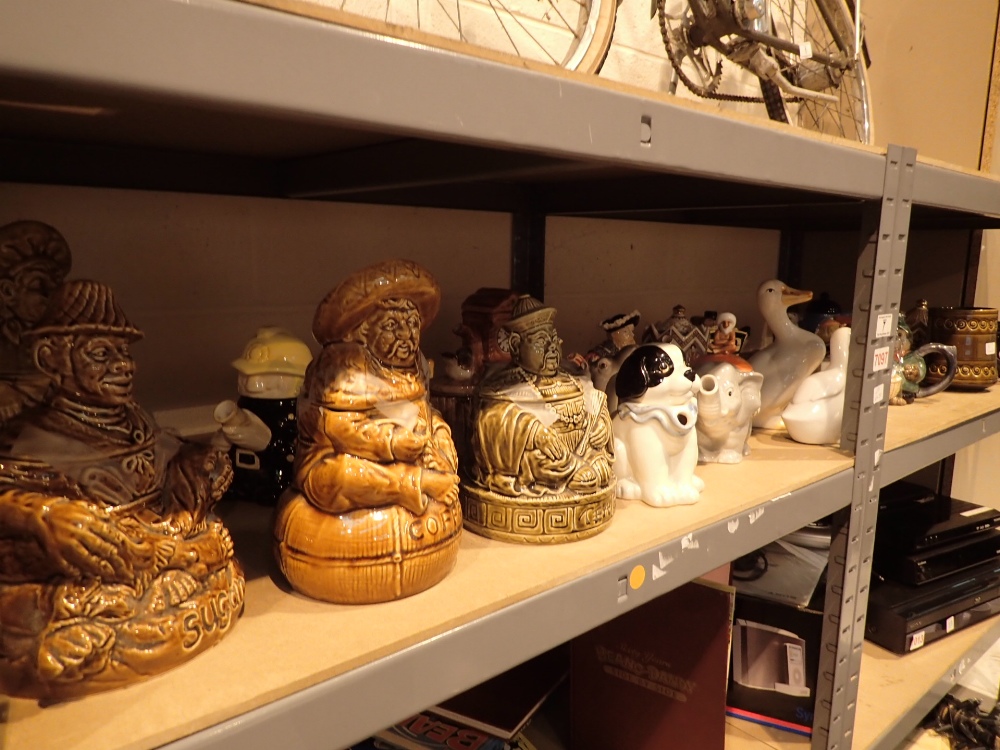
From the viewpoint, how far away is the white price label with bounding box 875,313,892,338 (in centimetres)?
87

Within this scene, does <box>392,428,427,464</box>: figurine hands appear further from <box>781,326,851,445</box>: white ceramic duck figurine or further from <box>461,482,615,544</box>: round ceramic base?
<box>781,326,851,445</box>: white ceramic duck figurine

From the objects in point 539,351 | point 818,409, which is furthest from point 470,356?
point 818,409

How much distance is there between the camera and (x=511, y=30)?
1.19 metres

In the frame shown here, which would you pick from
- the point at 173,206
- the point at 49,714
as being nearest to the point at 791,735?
the point at 49,714

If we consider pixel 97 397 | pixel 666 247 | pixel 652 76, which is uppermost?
pixel 652 76

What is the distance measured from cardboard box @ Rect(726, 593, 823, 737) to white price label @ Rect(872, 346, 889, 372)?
1.17 feet

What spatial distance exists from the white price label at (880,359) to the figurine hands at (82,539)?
0.83m

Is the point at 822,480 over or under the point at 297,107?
under

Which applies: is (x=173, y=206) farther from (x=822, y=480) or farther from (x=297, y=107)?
(x=822, y=480)

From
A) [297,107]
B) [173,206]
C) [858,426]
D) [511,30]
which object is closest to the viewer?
[297,107]

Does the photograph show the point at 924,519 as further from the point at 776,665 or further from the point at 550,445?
the point at 550,445

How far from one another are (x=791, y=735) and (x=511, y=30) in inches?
46.2

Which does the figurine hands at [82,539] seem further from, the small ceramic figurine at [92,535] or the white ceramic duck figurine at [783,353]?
the white ceramic duck figurine at [783,353]

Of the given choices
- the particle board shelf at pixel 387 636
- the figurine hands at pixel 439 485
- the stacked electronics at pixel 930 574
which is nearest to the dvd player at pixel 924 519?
the stacked electronics at pixel 930 574
